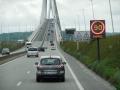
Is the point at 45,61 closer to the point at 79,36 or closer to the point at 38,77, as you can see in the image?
the point at 38,77

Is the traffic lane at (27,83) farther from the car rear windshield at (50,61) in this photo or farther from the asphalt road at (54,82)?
the car rear windshield at (50,61)

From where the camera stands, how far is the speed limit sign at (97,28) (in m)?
37.6

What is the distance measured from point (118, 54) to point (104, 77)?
46.9ft

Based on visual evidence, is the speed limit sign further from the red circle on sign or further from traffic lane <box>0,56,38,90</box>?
traffic lane <box>0,56,38,90</box>

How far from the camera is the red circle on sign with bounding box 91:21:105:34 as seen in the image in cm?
3769

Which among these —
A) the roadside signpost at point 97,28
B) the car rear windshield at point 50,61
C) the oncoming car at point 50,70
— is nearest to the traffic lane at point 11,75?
the oncoming car at point 50,70

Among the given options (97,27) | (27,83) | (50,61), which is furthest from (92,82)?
(97,27)

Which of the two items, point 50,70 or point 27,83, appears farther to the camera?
point 50,70

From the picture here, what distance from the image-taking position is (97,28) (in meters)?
38.2

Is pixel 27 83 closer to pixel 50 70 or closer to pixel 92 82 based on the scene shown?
pixel 50 70

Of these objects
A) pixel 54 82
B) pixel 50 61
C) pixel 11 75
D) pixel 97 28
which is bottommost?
pixel 11 75

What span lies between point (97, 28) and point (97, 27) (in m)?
0.15

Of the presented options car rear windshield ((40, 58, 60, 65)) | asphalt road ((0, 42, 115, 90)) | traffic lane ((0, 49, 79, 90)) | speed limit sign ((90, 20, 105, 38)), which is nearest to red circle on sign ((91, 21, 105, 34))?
speed limit sign ((90, 20, 105, 38))

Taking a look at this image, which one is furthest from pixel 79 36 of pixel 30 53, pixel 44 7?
pixel 44 7
